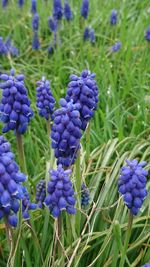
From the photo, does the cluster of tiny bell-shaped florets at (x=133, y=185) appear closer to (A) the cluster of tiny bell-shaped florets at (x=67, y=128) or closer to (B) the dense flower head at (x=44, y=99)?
(A) the cluster of tiny bell-shaped florets at (x=67, y=128)

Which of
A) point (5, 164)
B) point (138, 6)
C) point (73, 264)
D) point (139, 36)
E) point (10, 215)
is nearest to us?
point (5, 164)

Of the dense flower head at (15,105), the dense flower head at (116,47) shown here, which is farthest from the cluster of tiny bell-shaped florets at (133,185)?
the dense flower head at (116,47)

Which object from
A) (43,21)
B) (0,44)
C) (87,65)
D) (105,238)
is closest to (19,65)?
(0,44)

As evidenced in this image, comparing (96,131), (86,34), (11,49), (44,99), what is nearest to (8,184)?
(44,99)

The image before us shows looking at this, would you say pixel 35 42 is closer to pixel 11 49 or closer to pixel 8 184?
pixel 11 49

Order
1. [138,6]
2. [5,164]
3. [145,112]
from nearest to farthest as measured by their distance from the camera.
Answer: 1. [5,164]
2. [145,112]
3. [138,6]

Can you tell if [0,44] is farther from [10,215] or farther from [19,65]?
[10,215]
